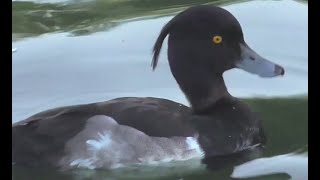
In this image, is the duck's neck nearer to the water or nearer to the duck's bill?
the duck's bill

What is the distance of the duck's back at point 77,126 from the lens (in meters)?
4.92

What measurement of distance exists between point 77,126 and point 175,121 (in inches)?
18.4

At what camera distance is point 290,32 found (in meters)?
6.51

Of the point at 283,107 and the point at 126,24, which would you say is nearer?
the point at 283,107

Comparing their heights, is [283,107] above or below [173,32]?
below

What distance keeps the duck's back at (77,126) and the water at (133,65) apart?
9 centimetres

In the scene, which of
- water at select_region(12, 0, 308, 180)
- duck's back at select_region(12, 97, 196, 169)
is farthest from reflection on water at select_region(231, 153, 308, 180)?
duck's back at select_region(12, 97, 196, 169)

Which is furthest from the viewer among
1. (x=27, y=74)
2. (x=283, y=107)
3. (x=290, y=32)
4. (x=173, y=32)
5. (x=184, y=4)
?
(x=184, y=4)

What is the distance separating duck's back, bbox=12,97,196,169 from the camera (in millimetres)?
4922

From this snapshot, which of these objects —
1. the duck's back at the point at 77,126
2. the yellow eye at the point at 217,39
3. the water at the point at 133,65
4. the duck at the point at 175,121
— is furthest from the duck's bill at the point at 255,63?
the duck's back at the point at 77,126

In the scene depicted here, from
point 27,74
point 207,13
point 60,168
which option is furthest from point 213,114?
point 27,74

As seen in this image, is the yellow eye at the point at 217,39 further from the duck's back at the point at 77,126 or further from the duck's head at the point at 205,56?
the duck's back at the point at 77,126

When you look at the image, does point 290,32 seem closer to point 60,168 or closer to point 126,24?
point 126,24
